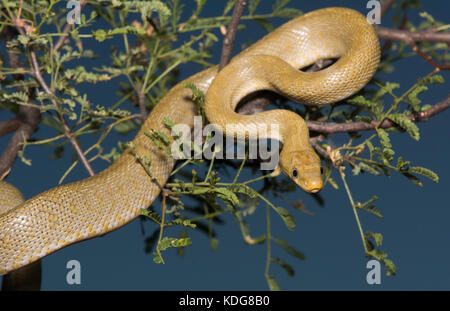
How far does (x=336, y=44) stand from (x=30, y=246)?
7.70 feet

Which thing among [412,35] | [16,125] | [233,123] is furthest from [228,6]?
[16,125]

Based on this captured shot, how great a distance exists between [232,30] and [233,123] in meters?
0.57

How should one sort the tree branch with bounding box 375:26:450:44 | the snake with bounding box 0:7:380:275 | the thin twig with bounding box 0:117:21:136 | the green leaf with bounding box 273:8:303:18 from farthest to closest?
the thin twig with bounding box 0:117:21:136 → the green leaf with bounding box 273:8:303:18 → the tree branch with bounding box 375:26:450:44 → the snake with bounding box 0:7:380:275

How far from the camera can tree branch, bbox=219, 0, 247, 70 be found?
246 centimetres

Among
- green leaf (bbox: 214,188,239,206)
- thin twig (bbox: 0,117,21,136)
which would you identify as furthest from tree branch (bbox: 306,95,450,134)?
thin twig (bbox: 0,117,21,136)

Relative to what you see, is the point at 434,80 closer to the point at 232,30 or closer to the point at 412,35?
the point at 412,35

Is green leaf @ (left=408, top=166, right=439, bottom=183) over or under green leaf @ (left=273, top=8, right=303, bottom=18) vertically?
under

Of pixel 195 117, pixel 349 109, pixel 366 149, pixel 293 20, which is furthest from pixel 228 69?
pixel 366 149

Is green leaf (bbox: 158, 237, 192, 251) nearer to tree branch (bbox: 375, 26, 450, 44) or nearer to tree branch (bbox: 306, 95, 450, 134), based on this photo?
tree branch (bbox: 306, 95, 450, 134)

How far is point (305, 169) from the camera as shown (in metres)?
2.65

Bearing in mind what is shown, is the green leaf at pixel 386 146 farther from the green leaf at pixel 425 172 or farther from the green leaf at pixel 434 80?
the green leaf at pixel 434 80

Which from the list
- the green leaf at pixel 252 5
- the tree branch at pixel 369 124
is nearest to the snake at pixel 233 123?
the tree branch at pixel 369 124

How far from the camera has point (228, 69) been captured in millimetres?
2920

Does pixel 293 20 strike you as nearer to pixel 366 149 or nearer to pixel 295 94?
pixel 295 94
